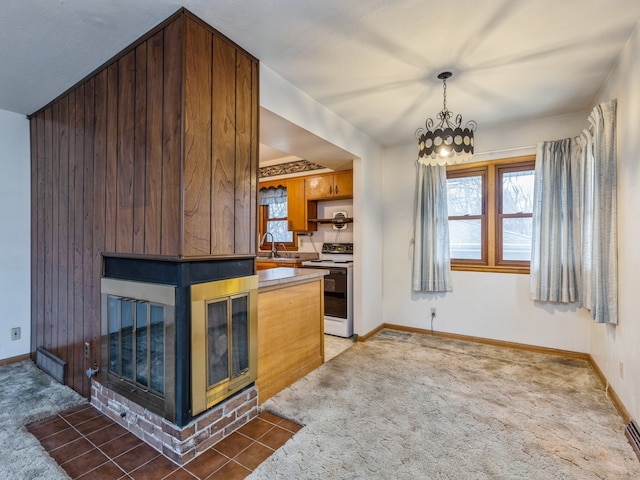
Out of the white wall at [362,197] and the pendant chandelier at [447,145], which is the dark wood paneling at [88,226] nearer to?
the white wall at [362,197]

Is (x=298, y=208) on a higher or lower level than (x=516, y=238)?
higher

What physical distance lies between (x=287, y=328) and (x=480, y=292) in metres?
2.53

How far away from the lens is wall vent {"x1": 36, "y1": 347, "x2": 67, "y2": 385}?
2.73 m

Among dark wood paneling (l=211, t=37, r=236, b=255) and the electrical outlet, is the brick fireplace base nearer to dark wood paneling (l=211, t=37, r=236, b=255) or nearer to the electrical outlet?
dark wood paneling (l=211, t=37, r=236, b=255)

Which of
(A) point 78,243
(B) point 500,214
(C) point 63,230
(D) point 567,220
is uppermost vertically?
(B) point 500,214

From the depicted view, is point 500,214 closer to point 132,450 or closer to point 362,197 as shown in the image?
point 362,197

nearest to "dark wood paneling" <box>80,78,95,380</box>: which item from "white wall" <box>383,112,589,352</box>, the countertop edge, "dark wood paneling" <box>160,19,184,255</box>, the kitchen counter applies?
"dark wood paneling" <box>160,19,184,255</box>

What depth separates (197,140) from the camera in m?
1.89

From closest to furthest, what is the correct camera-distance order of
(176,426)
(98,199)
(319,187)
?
1. (176,426)
2. (98,199)
3. (319,187)

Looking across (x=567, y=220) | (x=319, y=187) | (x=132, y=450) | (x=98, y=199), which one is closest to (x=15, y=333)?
(x=98, y=199)

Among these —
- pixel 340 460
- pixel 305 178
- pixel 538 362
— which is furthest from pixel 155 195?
pixel 538 362

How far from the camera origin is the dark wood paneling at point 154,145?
1931 millimetres

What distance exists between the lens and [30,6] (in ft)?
5.77

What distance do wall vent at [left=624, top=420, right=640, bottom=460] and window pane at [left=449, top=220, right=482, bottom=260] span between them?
2.18 meters
